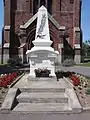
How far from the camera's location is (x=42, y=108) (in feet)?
33.8

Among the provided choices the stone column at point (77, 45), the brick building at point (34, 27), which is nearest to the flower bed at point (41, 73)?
the brick building at point (34, 27)

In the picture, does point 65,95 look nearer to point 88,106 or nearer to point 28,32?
point 88,106

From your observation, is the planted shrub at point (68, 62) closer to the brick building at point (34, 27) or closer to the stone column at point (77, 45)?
the brick building at point (34, 27)

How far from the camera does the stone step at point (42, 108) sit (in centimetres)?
1001

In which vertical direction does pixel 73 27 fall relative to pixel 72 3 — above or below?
below

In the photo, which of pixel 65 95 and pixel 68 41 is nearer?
pixel 65 95

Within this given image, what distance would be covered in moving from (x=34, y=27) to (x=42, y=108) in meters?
31.9

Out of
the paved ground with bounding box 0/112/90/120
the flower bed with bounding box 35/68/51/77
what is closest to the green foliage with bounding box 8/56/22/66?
the flower bed with bounding box 35/68/51/77

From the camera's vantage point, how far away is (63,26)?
140 feet

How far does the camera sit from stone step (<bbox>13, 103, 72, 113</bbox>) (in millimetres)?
10008

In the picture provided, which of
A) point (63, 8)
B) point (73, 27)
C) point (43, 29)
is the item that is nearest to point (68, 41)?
point (73, 27)

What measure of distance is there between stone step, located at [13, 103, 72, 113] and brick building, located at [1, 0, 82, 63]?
29.9 m

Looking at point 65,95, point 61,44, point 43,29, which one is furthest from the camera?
point 61,44

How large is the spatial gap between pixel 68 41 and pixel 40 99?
32.4m
